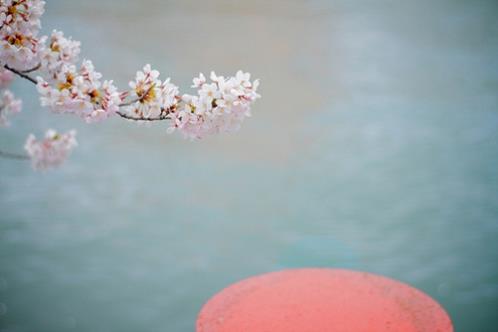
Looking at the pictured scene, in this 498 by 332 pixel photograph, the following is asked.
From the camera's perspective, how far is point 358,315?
6.11ft

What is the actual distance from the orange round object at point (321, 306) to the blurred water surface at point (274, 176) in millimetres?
938

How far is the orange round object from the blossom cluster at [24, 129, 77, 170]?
940mm

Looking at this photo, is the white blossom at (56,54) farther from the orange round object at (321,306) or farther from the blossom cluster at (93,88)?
the orange round object at (321,306)

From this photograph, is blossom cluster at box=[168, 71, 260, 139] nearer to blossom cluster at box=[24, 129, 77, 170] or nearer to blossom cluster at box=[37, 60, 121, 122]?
blossom cluster at box=[37, 60, 121, 122]

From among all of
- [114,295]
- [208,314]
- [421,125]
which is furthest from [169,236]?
[421,125]

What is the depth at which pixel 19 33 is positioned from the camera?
1284mm

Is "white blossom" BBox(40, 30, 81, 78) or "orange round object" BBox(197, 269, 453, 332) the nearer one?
"white blossom" BBox(40, 30, 81, 78)

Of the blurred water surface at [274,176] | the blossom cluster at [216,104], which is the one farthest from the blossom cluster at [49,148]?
the blurred water surface at [274,176]

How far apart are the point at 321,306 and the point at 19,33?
1.44m

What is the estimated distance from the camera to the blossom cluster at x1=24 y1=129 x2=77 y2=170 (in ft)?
6.86

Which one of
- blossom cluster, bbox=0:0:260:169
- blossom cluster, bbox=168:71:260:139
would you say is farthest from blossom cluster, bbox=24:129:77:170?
blossom cluster, bbox=168:71:260:139

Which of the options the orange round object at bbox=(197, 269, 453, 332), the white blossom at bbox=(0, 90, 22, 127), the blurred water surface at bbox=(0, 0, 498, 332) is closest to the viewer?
the orange round object at bbox=(197, 269, 453, 332)

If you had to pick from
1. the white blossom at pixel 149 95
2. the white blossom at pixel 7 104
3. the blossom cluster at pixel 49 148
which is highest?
the white blossom at pixel 7 104

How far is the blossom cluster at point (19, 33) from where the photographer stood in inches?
49.7
